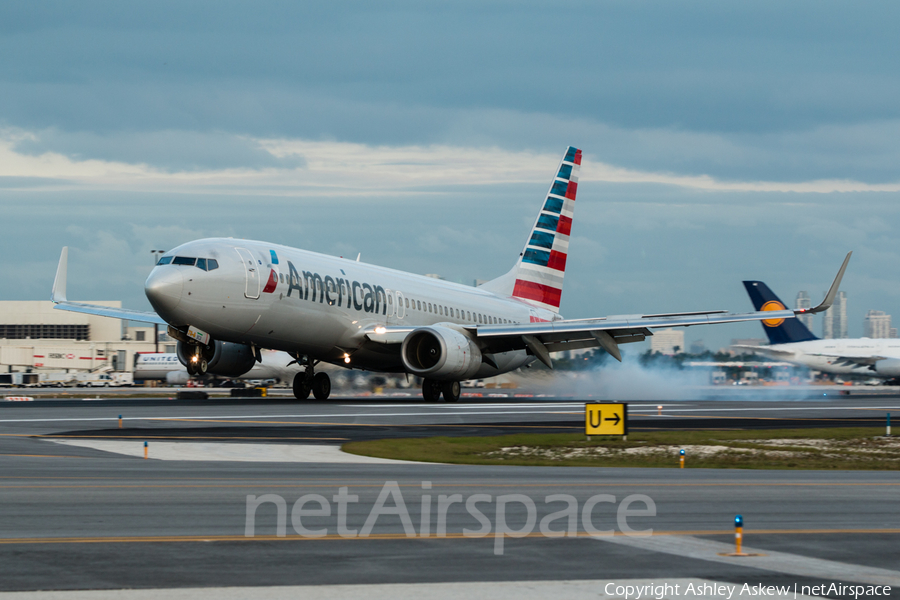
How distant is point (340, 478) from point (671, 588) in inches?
342

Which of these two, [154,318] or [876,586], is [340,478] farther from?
[154,318]

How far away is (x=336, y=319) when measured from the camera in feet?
129

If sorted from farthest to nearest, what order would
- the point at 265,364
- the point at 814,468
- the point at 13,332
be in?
the point at 13,332
the point at 265,364
the point at 814,468

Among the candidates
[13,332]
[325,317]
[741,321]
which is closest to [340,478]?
[325,317]

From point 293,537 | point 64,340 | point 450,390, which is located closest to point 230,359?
point 450,390

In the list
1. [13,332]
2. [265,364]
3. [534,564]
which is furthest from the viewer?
[13,332]

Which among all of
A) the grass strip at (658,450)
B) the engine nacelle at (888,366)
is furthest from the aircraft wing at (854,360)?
the grass strip at (658,450)

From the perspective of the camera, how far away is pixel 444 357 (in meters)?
39.2

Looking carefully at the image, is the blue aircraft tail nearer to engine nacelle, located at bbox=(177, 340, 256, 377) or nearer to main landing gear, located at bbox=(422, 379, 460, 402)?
main landing gear, located at bbox=(422, 379, 460, 402)

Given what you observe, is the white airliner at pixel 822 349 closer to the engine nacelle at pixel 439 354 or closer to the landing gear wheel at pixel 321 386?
the engine nacelle at pixel 439 354

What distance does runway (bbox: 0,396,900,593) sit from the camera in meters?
9.23

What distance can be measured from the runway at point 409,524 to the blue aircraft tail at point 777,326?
6163 centimetres

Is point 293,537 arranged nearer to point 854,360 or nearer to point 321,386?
point 321,386

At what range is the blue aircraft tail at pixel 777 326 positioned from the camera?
78500 millimetres
